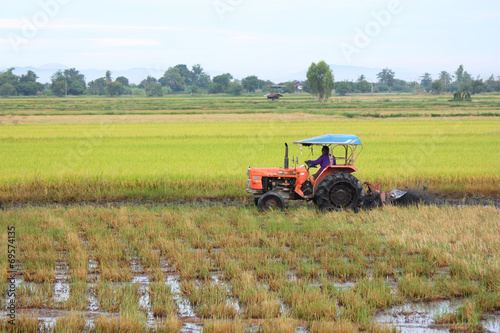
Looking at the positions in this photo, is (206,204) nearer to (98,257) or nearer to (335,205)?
(335,205)

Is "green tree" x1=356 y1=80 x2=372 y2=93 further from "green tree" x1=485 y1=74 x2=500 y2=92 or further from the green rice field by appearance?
the green rice field

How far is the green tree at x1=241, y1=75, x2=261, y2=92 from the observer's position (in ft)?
390

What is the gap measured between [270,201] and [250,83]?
366ft

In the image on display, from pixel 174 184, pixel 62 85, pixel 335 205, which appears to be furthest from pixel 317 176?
pixel 62 85

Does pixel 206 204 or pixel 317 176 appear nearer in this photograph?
pixel 317 176

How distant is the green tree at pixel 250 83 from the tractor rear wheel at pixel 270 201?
11131 cm

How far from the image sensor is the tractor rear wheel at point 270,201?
A: 30.3 feet

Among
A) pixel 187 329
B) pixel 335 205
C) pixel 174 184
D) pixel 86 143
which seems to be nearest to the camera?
pixel 187 329

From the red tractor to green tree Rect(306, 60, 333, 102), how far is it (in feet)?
242

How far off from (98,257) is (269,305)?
289 cm

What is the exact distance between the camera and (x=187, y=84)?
14400cm

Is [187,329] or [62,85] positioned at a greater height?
[62,85]

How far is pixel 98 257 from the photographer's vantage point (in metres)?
6.54

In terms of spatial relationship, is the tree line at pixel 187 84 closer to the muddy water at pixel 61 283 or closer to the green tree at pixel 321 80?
the green tree at pixel 321 80
